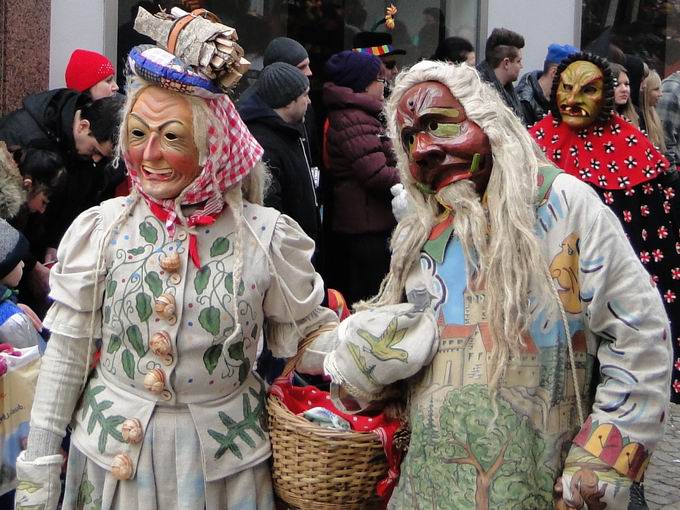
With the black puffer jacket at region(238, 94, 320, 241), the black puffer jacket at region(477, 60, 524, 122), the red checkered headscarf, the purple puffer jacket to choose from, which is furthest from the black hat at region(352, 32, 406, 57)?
the red checkered headscarf

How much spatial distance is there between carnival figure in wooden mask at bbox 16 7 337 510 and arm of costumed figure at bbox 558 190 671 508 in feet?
2.98

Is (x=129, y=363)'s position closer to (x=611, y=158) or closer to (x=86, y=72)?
(x=611, y=158)

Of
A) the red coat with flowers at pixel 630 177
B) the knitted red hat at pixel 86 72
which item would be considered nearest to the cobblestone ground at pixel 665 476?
the red coat with flowers at pixel 630 177

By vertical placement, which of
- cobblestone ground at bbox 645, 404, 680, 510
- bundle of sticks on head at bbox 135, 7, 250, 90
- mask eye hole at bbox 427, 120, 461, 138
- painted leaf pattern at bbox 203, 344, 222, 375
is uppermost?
bundle of sticks on head at bbox 135, 7, 250, 90

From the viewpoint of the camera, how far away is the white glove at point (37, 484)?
9.62ft

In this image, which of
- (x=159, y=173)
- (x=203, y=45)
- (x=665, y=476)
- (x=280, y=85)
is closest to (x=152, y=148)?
(x=159, y=173)

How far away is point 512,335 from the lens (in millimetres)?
2539

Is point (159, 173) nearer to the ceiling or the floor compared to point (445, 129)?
nearer to the floor

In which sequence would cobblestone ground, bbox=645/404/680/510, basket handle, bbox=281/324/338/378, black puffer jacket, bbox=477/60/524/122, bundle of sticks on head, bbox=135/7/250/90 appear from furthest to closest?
black puffer jacket, bbox=477/60/524/122
cobblestone ground, bbox=645/404/680/510
basket handle, bbox=281/324/338/378
bundle of sticks on head, bbox=135/7/250/90

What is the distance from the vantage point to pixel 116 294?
296cm

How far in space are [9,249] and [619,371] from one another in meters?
2.66

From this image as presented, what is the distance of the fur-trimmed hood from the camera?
4469mm

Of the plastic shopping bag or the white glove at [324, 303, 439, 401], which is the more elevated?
the white glove at [324, 303, 439, 401]

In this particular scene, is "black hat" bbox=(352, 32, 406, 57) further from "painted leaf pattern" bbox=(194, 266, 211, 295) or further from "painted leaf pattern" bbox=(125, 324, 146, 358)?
"painted leaf pattern" bbox=(125, 324, 146, 358)
